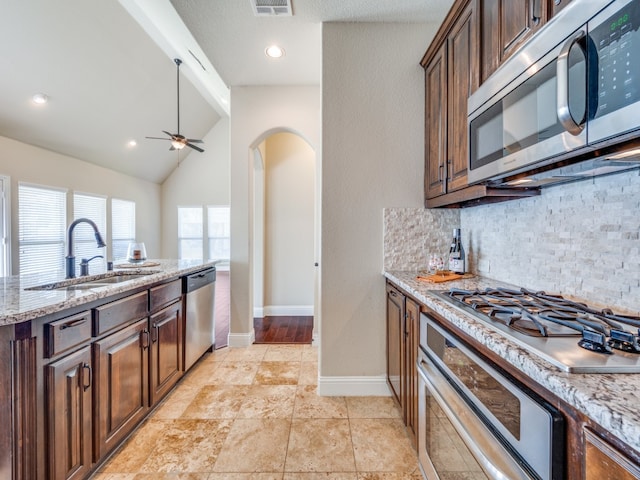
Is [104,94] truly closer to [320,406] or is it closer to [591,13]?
[320,406]

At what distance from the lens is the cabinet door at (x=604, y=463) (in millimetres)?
493

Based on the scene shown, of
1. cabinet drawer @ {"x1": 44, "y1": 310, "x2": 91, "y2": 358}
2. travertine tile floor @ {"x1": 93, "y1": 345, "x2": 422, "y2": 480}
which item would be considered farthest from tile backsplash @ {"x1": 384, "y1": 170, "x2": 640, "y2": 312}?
cabinet drawer @ {"x1": 44, "y1": 310, "x2": 91, "y2": 358}

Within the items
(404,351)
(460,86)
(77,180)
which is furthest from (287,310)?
(77,180)

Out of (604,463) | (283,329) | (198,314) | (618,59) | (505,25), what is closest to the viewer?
(604,463)

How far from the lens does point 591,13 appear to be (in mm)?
833

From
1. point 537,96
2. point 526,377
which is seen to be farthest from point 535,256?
point 526,377

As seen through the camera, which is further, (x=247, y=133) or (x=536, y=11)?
(x=247, y=133)

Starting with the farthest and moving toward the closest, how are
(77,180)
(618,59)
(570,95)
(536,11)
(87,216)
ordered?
1. (87,216)
2. (77,180)
3. (536,11)
4. (570,95)
5. (618,59)

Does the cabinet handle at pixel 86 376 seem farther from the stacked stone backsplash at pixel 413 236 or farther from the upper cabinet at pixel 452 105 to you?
the upper cabinet at pixel 452 105

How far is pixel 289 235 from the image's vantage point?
4.64m

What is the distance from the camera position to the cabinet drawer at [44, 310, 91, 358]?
4.06 ft

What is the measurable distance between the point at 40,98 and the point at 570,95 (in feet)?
18.3

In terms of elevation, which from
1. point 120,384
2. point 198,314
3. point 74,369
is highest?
point 74,369

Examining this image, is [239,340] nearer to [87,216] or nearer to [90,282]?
[90,282]
